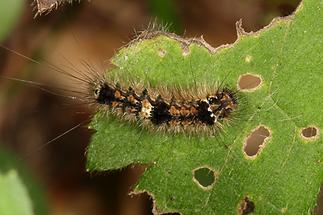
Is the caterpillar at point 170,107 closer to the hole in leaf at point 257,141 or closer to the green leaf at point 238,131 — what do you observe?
the green leaf at point 238,131

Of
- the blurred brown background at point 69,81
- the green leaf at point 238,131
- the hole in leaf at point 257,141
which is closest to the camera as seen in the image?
the green leaf at point 238,131

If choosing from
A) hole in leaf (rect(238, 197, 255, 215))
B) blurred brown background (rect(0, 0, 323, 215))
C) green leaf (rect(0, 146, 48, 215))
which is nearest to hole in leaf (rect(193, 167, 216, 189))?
hole in leaf (rect(238, 197, 255, 215))

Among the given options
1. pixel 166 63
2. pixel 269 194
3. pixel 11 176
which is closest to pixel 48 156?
pixel 11 176


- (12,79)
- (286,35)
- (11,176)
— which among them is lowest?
(11,176)

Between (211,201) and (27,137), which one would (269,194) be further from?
(27,137)

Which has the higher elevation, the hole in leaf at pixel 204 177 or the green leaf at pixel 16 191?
the hole in leaf at pixel 204 177

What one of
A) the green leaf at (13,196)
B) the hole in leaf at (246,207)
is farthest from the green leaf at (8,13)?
the hole in leaf at (246,207)

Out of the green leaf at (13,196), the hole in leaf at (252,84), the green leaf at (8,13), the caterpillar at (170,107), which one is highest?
the hole in leaf at (252,84)
